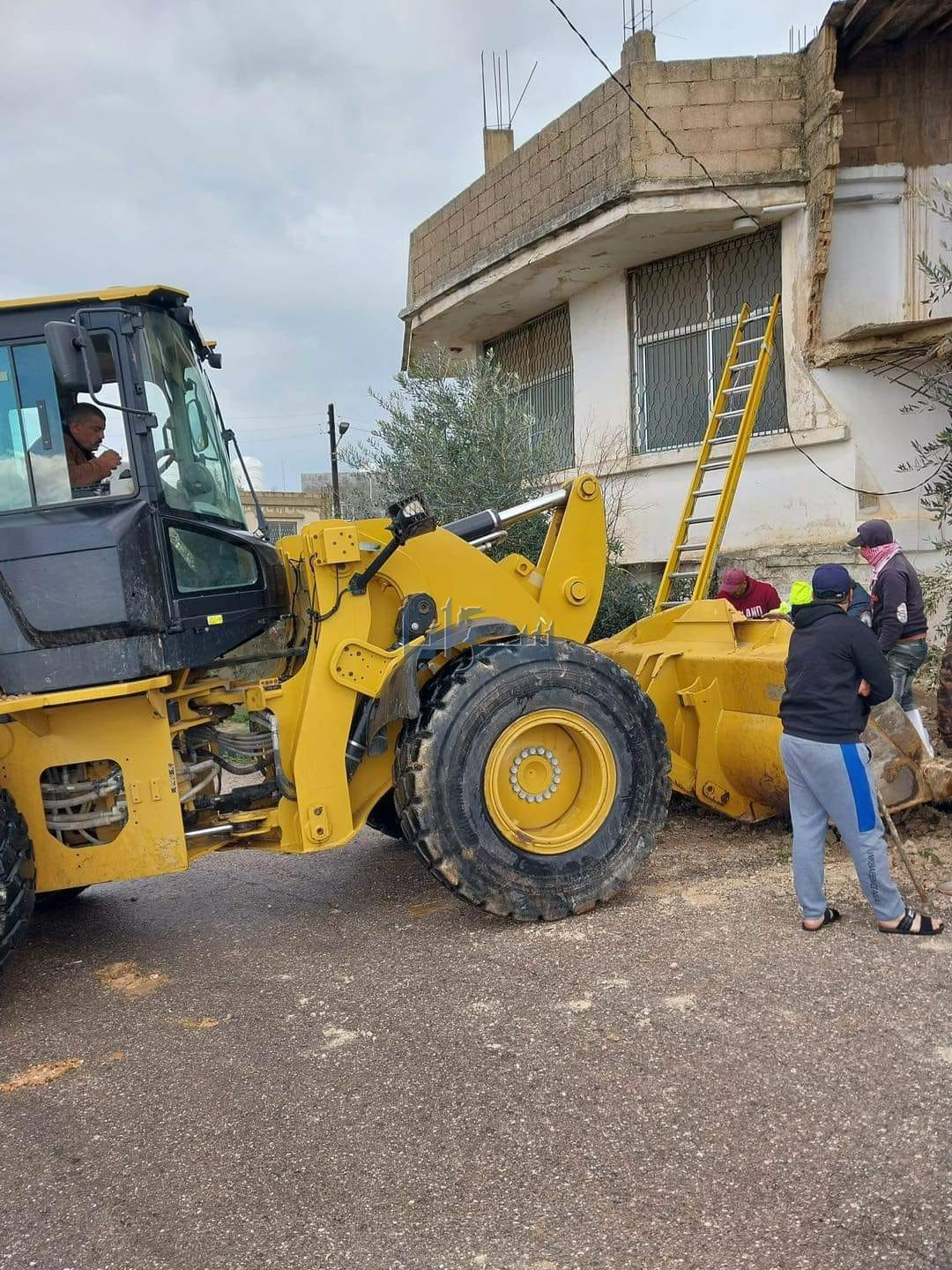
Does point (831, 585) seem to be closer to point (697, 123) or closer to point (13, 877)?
point (13, 877)

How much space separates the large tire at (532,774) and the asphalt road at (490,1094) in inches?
8.9

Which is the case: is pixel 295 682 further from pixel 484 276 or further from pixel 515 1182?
pixel 484 276

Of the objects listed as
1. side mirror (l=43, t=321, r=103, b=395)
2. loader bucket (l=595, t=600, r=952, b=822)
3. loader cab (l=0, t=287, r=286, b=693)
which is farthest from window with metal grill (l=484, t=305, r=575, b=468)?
side mirror (l=43, t=321, r=103, b=395)

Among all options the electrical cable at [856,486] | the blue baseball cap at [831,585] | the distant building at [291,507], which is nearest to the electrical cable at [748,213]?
the electrical cable at [856,486]

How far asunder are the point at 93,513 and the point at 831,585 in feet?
10.5

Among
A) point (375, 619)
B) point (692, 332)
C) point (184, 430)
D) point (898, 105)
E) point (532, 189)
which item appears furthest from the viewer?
point (532, 189)

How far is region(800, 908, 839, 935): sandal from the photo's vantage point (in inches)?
169

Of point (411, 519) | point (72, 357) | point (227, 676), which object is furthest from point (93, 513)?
point (411, 519)

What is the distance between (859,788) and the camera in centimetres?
429

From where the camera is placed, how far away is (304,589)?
5016mm

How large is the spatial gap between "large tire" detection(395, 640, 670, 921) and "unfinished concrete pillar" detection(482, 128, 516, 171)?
1022cm

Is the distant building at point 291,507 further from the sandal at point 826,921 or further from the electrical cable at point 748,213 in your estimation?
the sandal at point 826,921

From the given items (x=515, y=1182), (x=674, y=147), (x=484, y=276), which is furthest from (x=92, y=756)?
(x=484, y=276)

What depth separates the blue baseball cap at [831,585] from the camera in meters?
4.52
